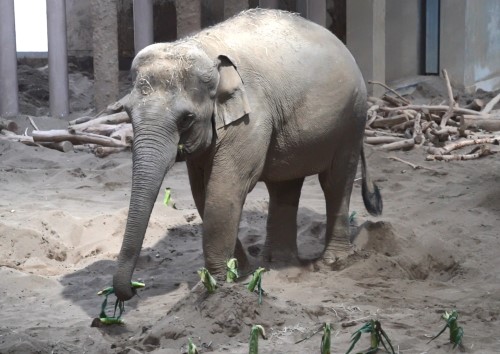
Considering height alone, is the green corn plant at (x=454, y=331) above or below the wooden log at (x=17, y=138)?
above

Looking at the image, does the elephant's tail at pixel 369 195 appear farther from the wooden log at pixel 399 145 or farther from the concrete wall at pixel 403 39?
the concrete wall at pixel 403 39

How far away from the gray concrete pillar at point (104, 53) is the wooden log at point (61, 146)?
2.37 m

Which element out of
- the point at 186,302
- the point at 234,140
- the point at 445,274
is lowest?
the point at 445,274

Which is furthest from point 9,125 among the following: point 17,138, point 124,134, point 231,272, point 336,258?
point 231,272

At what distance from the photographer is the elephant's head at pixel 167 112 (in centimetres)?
544

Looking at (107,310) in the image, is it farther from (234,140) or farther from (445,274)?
(445,274)

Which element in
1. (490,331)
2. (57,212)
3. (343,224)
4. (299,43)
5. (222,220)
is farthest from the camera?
(57,212)

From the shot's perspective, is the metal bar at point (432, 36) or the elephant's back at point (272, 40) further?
the metal bar at point (432, 36)

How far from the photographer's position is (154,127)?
5.61 metres

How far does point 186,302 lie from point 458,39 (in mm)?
11311

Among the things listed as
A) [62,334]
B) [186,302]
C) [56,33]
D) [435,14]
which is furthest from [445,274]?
[435,14]

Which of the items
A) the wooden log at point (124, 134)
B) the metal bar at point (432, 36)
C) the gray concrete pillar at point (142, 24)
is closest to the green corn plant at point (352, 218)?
the wooden log at point (124, 134)

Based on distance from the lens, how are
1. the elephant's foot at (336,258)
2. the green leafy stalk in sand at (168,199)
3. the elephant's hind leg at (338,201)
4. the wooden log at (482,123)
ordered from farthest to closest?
the wooden log at (482,123)
the green leafy stalk in sand at (168,199)
the elephant's hind leg at (338,201)
the elephant's foot at (336,258)

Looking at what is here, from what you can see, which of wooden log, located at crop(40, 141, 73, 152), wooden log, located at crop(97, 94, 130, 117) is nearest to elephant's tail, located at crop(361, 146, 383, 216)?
wooden log, located at crop(40, 141, 73, 152)
